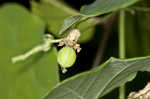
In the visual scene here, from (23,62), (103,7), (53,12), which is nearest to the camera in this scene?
(103,7)

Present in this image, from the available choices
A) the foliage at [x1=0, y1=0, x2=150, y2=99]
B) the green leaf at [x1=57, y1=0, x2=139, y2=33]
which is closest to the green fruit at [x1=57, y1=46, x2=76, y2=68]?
the foliage at [x1=0, y1=0, x2=150, y2=99]

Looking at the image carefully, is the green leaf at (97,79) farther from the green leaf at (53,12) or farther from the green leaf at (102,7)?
the green leaf at (53,12)

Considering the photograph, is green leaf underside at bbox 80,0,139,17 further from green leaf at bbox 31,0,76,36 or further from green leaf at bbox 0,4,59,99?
green leaf at bbox 31,0,76,36

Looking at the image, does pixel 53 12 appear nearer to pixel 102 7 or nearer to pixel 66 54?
pixel 66 54

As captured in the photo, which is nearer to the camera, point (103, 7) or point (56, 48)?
point (103, 7)

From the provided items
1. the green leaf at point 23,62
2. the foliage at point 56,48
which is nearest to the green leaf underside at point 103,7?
the foliage at point 56,48

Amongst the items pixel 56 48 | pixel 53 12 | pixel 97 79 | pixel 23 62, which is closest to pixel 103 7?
pixel 97 79
